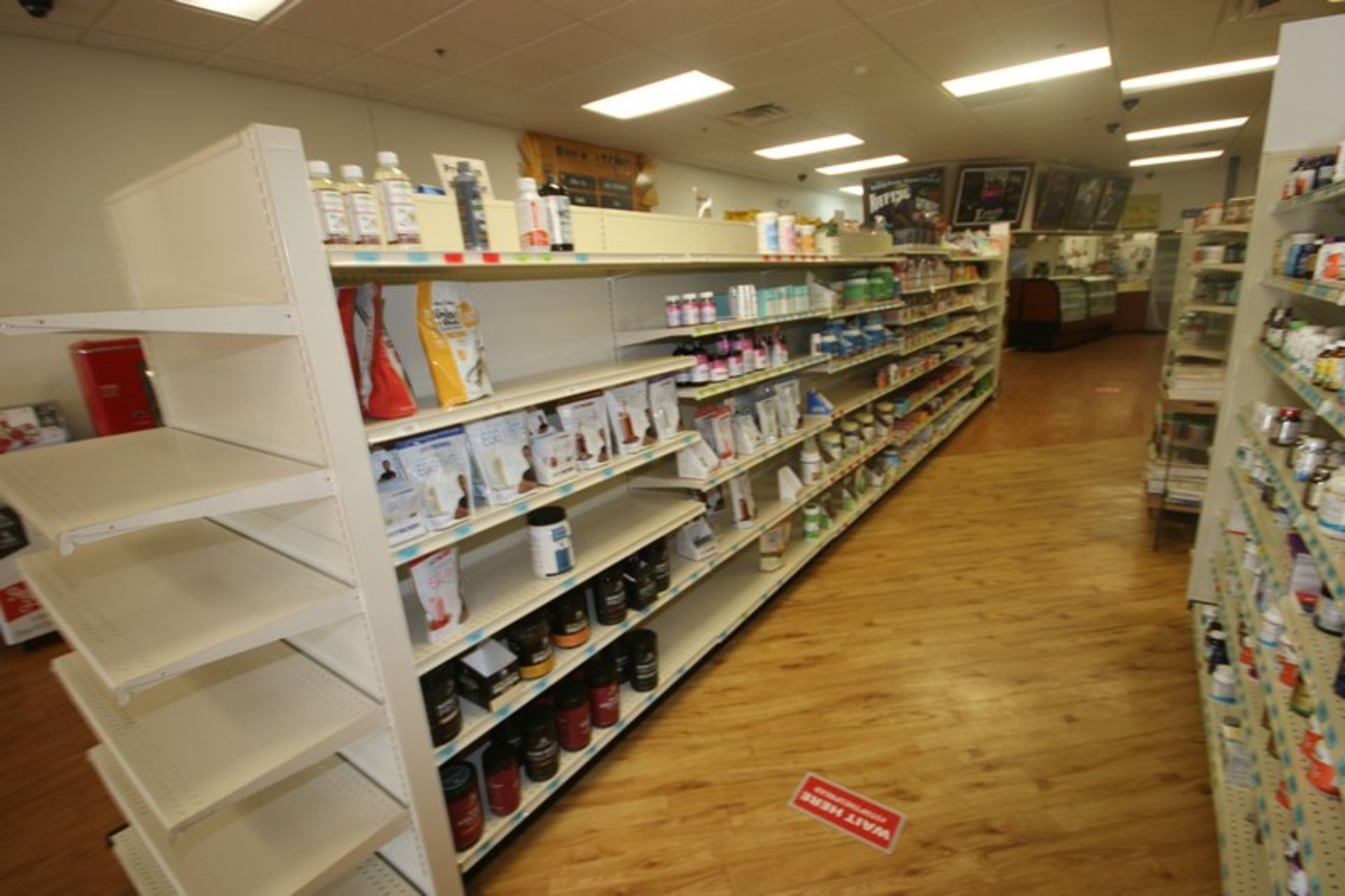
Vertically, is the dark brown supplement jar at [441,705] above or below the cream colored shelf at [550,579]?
below

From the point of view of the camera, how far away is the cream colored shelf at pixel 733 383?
8.47 ft

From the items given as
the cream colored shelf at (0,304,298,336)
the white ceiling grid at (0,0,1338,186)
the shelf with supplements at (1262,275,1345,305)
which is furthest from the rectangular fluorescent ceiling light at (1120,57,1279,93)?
the cream colored shelf at (0,304,298,336)

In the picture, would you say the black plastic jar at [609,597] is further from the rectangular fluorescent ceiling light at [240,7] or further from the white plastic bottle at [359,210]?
the rectangular fluorescent ceiling light at [240,7]

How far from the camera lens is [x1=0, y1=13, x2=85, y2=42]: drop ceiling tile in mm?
3336

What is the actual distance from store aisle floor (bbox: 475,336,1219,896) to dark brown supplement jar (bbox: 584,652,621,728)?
22 cm

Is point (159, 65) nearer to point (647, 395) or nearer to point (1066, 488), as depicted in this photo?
point (647, 395)

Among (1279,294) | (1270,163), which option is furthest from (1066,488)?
(1270,163)

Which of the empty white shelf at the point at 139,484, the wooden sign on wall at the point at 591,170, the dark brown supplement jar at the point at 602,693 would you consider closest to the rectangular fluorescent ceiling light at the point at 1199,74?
the wooden sign on wall at the point at 591,170

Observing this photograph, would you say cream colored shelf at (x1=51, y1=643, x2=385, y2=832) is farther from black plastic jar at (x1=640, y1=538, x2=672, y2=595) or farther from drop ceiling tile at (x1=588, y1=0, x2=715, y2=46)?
drop ceiling tile at (x1=588, y1=0, x2=715, y2=46)

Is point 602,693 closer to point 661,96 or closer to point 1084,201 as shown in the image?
point 661,96

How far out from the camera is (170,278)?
1661mm

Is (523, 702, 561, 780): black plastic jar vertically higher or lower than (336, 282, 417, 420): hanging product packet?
lower

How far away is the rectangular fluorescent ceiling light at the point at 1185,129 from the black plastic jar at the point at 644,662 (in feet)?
35.4

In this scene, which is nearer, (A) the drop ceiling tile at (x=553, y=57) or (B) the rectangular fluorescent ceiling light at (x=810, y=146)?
(A) the drop ceiling tile at (x=553, y=57)
